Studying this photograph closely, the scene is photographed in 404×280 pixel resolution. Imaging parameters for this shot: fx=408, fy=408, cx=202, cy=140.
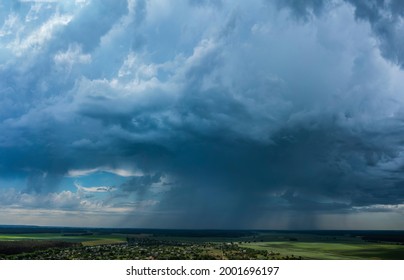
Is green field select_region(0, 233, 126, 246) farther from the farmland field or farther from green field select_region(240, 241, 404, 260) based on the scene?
green field select_region(240, 241, 404, 260)

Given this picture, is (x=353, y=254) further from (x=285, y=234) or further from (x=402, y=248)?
(x=285, y=234)

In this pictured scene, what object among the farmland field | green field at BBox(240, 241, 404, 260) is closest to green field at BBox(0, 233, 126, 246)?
the farmland field

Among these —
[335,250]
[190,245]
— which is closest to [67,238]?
[190,245]

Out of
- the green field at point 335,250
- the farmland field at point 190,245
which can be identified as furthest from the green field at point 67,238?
the green field at point 335,250

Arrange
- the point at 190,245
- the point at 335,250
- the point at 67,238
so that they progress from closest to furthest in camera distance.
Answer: the point at 335,250, the point at 190,245, the point at 67,238

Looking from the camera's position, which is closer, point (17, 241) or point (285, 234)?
point (17, 241)

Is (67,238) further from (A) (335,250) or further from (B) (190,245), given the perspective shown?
(A) (335,250)
